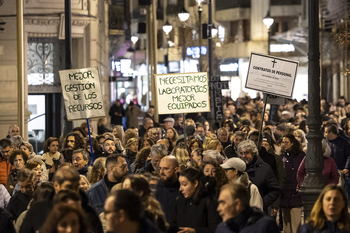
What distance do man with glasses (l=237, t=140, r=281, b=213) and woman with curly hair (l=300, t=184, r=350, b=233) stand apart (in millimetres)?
3155

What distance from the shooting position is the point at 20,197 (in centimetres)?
731

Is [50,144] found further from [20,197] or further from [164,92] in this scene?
[20,197]

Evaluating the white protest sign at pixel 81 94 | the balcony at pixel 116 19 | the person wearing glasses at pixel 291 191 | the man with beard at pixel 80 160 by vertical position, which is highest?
the balcony at pixel 116 19

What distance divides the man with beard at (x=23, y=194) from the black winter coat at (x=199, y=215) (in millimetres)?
1863

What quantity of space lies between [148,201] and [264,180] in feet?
11.4

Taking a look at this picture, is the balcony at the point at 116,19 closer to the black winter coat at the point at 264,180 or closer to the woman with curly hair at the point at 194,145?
the woman with curly hair at the point at 194,145

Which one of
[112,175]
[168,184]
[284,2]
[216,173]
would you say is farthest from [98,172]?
[284,2]

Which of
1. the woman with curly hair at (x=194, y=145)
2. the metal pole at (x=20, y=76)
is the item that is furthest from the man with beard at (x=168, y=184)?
the metal pole at (x=20, y=76)

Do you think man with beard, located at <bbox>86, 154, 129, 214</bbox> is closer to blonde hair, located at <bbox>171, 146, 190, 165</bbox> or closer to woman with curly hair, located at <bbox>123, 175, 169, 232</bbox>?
woman with curly hair, located at <bbox>123, 175, 169, 232</bbox>

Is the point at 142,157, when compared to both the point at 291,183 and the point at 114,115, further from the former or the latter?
the point at 114,115

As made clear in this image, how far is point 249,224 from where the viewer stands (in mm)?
5102

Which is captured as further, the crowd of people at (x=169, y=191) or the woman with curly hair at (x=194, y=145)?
the woman with curly hair at (x=194, y=145)

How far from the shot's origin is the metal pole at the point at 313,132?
9977 mm

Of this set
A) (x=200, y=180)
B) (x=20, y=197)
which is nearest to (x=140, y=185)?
(x=200, y=180)
